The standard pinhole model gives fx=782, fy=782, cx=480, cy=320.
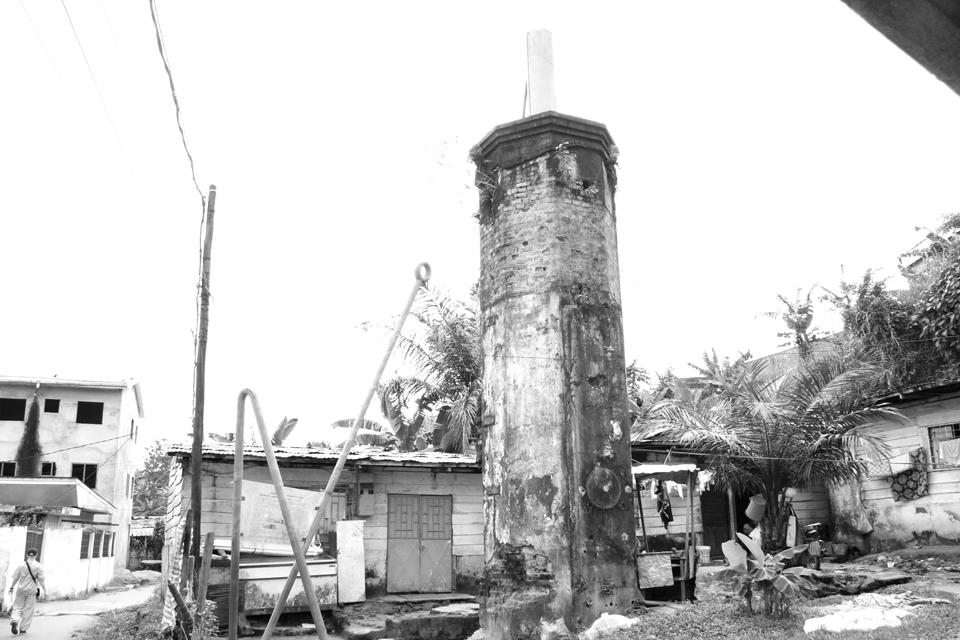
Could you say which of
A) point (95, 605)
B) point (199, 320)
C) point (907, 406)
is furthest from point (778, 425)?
point (95, 605)

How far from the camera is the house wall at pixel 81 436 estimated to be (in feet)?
104

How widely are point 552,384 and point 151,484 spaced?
5093cm

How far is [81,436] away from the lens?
3244 cm

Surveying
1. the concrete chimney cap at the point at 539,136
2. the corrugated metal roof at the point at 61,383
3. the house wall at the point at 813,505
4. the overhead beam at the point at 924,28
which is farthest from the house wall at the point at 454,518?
the corrugated metal roof at the point at 61,383

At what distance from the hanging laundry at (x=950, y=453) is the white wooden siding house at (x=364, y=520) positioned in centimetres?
972

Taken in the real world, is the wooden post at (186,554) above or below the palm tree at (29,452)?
below

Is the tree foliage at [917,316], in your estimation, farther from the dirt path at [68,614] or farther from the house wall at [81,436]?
the house wall at [81,436]

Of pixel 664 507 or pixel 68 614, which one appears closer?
pixel 664 507

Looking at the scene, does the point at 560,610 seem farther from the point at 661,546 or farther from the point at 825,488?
the point at 825,488

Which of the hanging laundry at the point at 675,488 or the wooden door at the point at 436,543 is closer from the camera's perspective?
the hanging laundry at the point at 675,488

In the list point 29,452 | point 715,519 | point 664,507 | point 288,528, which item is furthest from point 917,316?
point 29,452

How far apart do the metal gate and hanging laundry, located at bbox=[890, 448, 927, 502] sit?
9.89m

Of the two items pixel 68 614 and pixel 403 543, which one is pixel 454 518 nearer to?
pixel 403 543

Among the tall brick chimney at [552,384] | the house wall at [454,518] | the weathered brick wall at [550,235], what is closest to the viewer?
the tall brick chimney at [552,384]
